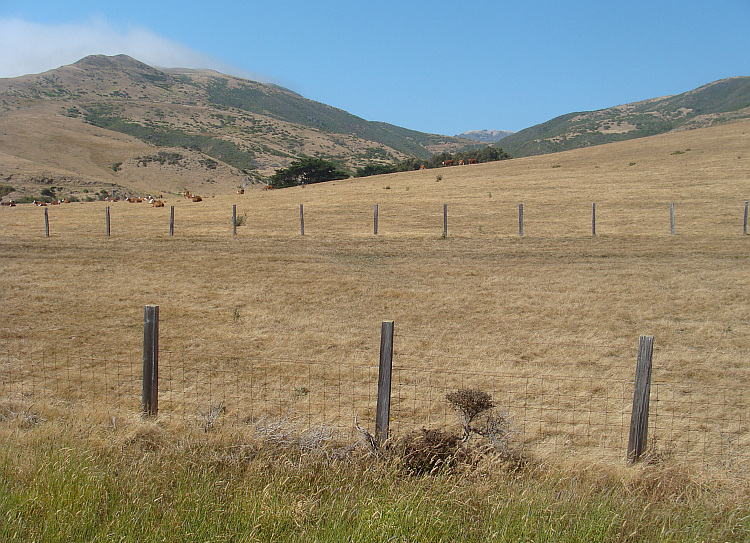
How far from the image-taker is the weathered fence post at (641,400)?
493 cm

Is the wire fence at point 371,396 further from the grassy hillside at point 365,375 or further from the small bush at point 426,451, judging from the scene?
the small bush at point 426,451

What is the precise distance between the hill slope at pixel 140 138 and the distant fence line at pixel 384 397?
57.0m

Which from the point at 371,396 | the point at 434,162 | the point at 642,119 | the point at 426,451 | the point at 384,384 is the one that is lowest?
the point at 371,396

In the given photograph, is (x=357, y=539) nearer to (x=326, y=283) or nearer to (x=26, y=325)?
(x=26, y=325)

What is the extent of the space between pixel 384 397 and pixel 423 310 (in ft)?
23.1

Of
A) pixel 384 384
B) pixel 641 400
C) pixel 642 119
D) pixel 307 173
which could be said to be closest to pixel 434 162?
pixel 307 173

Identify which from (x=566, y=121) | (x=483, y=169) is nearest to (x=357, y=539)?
(x=483, y=169)

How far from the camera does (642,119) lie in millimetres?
134875

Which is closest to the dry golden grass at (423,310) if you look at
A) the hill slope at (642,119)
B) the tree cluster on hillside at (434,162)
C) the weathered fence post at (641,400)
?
the weathered fence post at (641,400)

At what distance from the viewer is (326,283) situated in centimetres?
1434

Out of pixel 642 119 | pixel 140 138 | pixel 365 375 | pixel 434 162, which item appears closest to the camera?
pixel 365 375

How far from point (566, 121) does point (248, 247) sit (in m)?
162

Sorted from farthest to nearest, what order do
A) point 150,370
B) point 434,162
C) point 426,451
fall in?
point 434,162
point 150,370
point 426,451

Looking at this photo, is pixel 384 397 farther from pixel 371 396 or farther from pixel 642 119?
pixel 642 119
